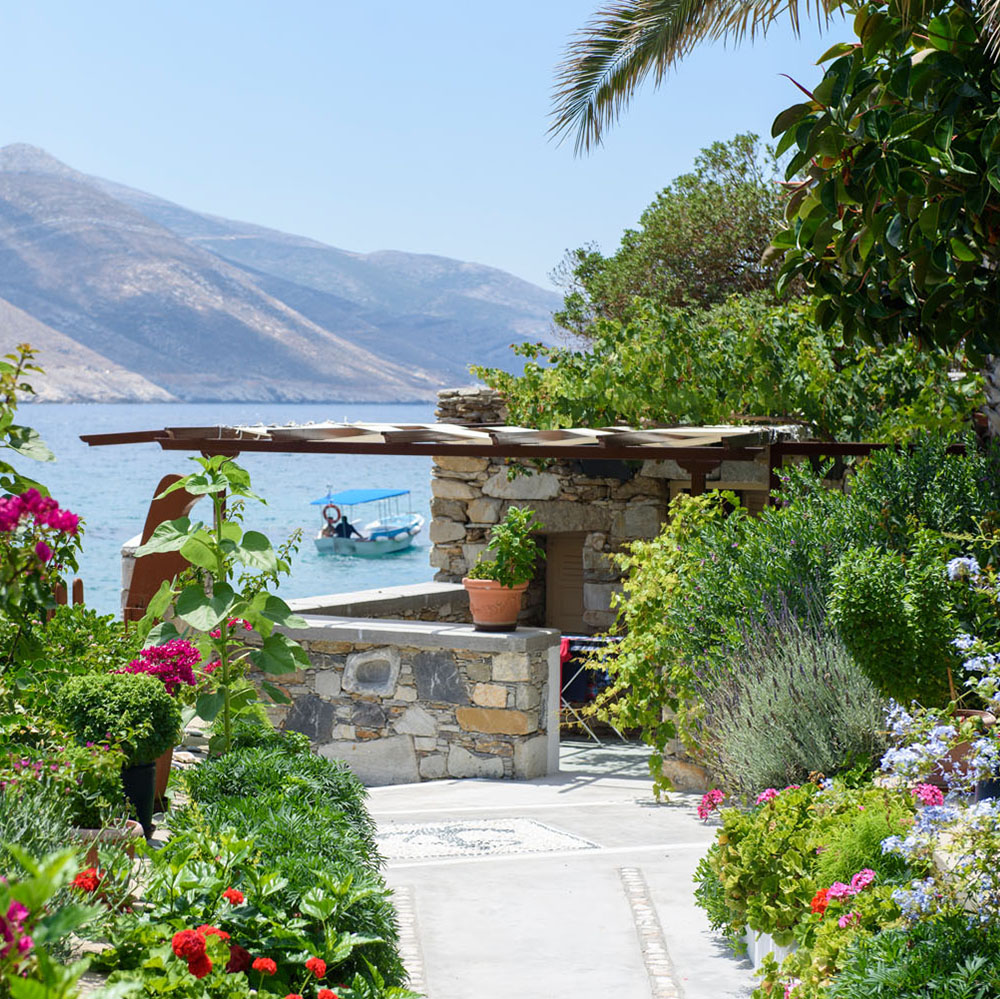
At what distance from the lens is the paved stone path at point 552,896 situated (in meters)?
4.36

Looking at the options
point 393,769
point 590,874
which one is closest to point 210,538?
point 590,874

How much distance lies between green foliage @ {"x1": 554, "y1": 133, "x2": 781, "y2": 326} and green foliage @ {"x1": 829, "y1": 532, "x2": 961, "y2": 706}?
14.3 meters

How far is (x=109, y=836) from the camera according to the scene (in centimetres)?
387

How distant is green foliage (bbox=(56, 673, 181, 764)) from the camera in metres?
4.41

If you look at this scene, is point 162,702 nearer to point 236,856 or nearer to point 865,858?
point 236,856

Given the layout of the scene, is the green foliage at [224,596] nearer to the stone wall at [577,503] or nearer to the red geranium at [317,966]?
the red geranium at [317,966]

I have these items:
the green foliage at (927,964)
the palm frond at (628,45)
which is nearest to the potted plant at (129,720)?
the green foliage at (927,964)

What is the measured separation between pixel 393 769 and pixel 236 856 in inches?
208

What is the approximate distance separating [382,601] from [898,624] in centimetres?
636

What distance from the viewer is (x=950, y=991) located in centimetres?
287

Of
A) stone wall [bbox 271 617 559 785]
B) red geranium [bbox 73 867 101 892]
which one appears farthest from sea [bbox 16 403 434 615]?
red geranium [bbox 73 867 101 892]

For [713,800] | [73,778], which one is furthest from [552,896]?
[73,778]

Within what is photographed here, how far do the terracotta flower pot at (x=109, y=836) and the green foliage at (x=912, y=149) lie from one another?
3.52 metres

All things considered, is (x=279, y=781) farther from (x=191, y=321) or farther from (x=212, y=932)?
(x=191, y=321)
